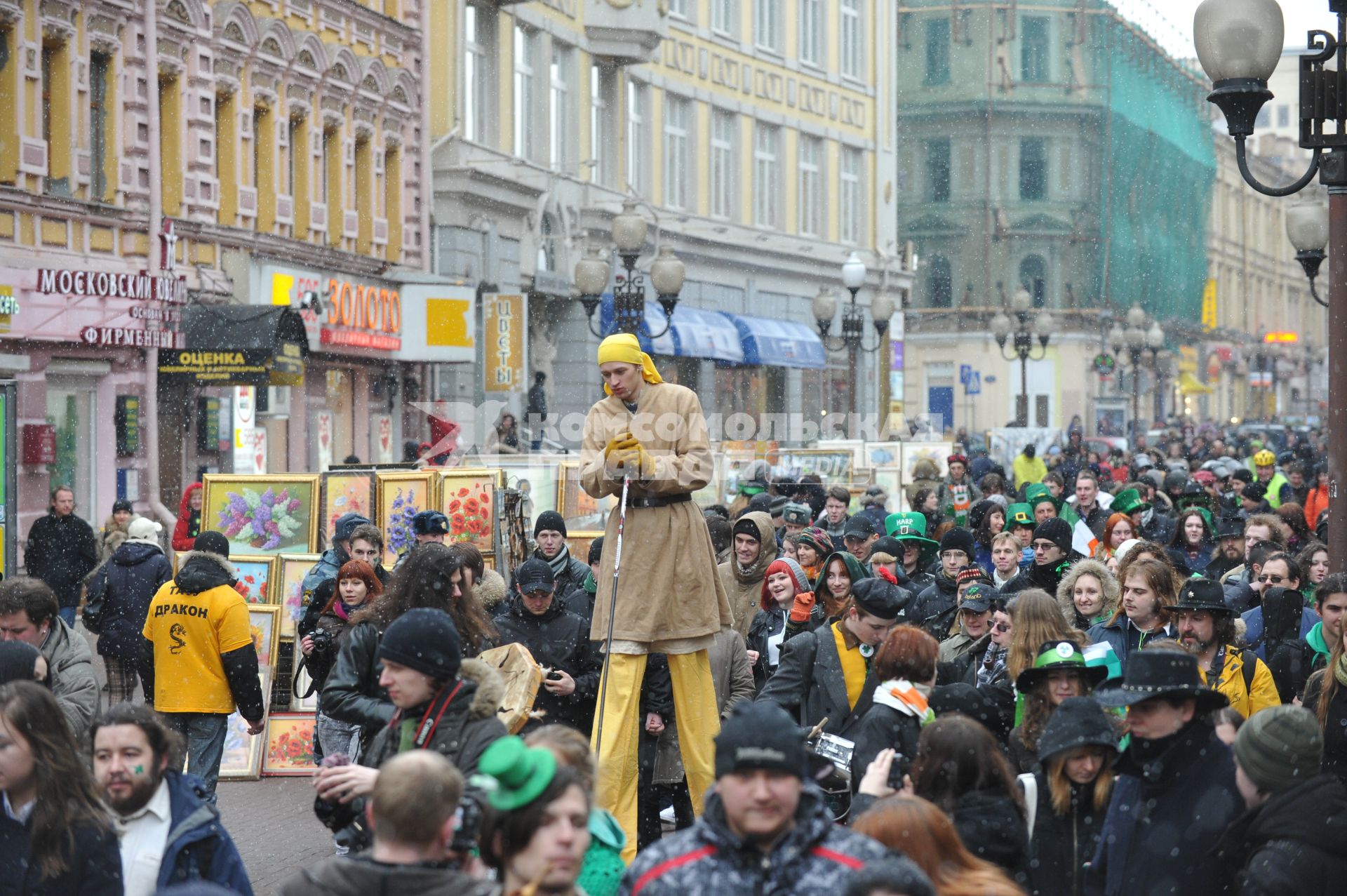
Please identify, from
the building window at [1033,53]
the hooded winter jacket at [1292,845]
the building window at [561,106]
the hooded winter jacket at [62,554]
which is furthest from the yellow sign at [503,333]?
the building window at [1033,53]

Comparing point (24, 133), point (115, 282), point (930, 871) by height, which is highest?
point (24, 133)

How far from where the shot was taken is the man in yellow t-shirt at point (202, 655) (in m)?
9.75

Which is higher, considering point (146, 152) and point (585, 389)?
point (146, 152)

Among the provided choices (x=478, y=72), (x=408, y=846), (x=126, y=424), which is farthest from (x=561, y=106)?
(x=408, y=846)

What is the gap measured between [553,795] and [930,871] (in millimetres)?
913

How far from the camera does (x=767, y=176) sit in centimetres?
4288

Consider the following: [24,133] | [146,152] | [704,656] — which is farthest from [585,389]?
[704,656]

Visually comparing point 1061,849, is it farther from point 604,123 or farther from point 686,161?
point 686,161

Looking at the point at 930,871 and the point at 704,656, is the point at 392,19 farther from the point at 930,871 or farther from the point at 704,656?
the point at 930,871

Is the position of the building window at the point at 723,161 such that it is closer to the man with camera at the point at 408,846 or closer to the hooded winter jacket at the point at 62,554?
the hooded winter jacket at the point at 62,554

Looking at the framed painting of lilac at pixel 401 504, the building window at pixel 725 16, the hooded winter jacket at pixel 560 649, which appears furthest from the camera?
the building window at pixel 725 16

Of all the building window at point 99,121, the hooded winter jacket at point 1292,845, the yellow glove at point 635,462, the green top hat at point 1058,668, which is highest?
the building window at point 99,121

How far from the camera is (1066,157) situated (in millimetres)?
69688

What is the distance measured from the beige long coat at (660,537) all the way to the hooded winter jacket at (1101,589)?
202 centimetres
